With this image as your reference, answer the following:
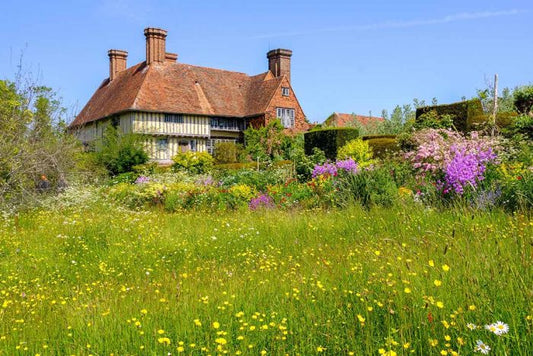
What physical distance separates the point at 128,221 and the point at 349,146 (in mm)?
9611

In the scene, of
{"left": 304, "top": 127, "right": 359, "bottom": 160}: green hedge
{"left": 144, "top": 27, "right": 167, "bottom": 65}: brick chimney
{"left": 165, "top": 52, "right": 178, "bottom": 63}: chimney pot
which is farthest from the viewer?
{"left": 165, "top": 52, "right": 178, "bottom": 63}: chimney pot

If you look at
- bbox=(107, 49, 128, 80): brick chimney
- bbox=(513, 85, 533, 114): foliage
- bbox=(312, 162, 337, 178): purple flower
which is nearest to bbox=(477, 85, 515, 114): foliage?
bbox=(513, 85, 533, 114): foliage

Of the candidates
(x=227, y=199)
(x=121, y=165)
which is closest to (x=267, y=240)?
(x=227, y=199)

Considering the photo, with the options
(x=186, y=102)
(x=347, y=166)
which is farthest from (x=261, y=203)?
(x=186, y=102)

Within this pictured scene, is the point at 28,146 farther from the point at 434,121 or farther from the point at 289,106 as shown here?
the point at 289,106

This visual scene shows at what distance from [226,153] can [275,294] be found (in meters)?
25.5

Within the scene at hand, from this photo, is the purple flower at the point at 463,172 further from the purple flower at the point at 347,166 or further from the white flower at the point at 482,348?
the white flower at the point at 482,348

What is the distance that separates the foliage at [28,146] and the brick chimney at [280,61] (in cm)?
2508

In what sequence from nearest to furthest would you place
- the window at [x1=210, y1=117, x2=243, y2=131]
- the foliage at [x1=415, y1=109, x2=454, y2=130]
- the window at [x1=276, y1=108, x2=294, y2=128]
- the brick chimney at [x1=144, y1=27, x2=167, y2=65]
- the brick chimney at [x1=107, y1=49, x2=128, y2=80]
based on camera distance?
1. the foliage at [x1=415, y1=109, x2=454, y2=130]
2. the brick chimney at [x1=144, y1=27, x2=167, y2=65]
3. the window at [x1=276, y1=108, x2=294, y2=128]
4. the window at [x1=210, y1=117, x2=243, y2=131]
5. the brick chimney at [x1=107, y1=49, x2=128, y2=80]

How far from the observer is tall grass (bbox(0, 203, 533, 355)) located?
2.69 metres

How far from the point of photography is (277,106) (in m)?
34.1

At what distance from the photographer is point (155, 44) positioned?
32969 millimetres

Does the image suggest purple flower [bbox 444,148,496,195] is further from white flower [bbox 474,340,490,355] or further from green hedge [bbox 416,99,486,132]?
green hedge [bbox 416,99,486,132]

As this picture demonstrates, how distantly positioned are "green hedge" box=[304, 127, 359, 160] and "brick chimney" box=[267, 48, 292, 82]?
17308mm
